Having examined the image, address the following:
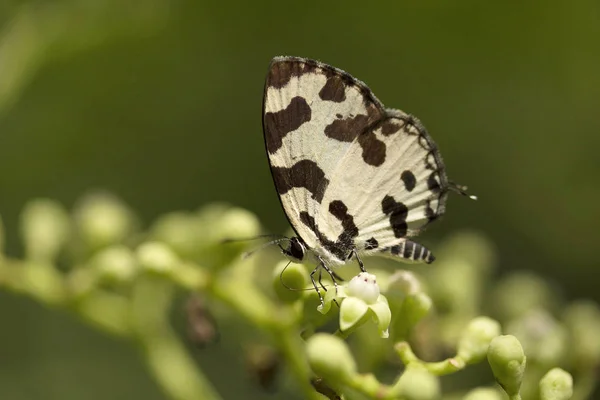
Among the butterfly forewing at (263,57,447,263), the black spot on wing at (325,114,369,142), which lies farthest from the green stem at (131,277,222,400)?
the black spot on wing at (325,114,369,142)

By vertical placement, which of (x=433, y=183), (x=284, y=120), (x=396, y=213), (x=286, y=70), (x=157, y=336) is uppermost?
(x=286, y=70)

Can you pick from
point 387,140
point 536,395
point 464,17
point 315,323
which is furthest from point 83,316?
point 464,17

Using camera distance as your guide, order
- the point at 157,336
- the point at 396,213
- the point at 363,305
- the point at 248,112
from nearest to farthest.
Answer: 1. the point at 363,305
2. the point at 396,213
3. the point at 157,336
4. the point at 248,112

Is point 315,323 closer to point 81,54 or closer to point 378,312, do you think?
point 378,312

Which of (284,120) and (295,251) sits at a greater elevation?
(284,120)

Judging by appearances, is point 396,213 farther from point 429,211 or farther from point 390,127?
point 390,127

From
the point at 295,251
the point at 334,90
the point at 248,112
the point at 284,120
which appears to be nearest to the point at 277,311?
the point at 295,251

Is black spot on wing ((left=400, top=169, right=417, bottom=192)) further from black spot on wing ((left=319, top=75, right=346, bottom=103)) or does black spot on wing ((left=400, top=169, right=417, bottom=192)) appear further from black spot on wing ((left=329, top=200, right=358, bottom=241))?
black spot on wing ((left=319, top=75, right=346, bottom=103))
